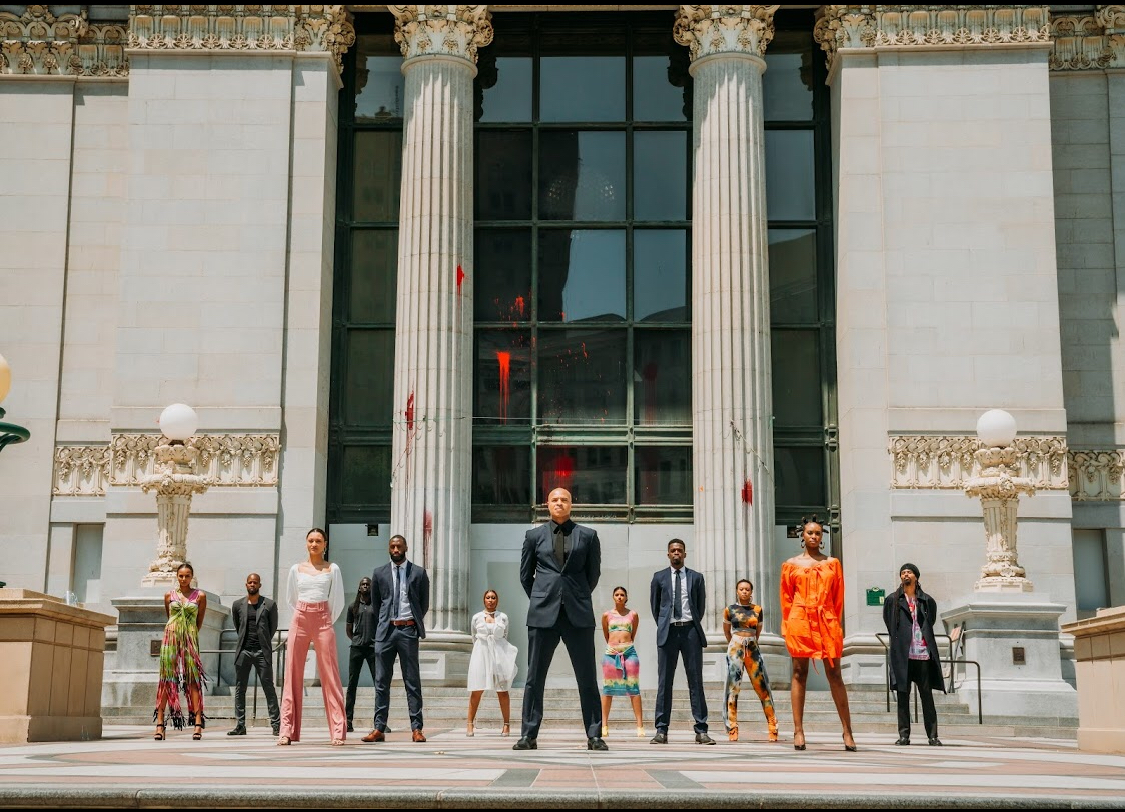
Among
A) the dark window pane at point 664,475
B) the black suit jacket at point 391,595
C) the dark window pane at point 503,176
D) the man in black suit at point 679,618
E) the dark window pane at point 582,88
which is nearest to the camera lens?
the black suit jacket at point 391,595

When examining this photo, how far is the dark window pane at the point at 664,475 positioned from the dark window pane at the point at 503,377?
250cm

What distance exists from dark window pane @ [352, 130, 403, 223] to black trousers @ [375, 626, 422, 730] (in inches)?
602

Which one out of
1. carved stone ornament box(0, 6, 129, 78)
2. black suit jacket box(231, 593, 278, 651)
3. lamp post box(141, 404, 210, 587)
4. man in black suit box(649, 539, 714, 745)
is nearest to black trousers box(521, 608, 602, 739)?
man in black suit box(649, 539, 714, 745)

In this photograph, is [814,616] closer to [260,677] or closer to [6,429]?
[260,677]

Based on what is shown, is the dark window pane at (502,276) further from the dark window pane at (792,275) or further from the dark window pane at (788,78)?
the dark window pane at (788,78)

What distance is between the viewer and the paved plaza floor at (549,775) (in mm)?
7906

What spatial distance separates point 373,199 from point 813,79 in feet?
30.6

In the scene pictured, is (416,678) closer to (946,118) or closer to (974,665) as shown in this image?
(974,665)

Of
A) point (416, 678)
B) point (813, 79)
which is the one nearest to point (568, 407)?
point (813, 79)

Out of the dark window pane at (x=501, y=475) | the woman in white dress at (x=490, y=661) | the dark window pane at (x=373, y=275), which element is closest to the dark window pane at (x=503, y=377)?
the dark window pane at (x=501, y=475)

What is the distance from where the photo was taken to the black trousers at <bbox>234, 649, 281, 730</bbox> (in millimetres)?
17672

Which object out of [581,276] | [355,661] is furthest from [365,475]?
[355,661]

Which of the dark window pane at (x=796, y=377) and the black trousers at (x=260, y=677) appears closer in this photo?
the black trousers at (x=260, y=677)

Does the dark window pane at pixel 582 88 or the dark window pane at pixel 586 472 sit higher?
the dark window pane at pixel 582 88
